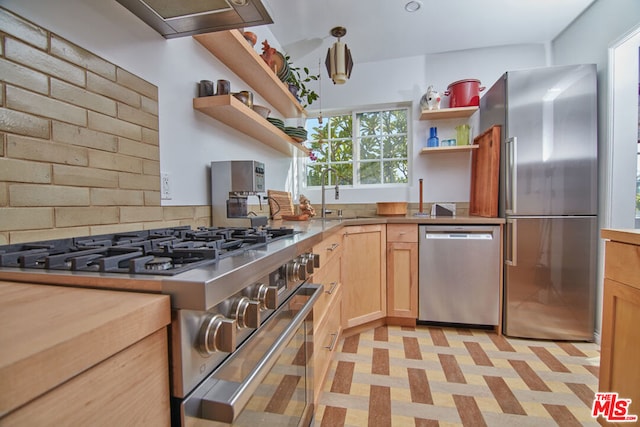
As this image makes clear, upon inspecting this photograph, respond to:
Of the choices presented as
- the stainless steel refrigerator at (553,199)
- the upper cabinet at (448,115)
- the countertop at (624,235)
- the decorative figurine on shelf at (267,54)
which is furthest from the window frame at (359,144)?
the countertop at (624,235)

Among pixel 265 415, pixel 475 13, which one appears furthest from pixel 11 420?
pixel 475 13

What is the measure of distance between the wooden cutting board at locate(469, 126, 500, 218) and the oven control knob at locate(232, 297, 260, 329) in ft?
7.67

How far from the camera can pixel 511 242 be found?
2148mm

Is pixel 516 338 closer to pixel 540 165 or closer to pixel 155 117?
pixel 540 165

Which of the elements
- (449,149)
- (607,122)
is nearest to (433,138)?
(449,149)

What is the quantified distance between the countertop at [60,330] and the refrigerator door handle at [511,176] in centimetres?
239

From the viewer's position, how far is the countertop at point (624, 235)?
42.4 inches

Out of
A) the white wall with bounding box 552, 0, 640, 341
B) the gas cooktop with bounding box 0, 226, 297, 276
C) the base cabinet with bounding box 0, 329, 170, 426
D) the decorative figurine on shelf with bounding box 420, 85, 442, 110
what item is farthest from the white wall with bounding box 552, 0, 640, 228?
the base cabinet with bounding box 0, 329, 170, 426

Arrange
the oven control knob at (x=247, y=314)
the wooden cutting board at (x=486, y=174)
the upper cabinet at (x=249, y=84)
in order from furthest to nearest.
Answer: the wooden cutting board at (x=486, y=174)
the upper cabinet at (x=249, y=84)
the oven control knob at (x=247, y=314)

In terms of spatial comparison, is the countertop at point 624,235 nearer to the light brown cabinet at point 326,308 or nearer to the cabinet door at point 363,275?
the light brown cabinet at point 326,308

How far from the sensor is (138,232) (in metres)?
1.05

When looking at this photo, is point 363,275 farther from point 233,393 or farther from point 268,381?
point 233,393

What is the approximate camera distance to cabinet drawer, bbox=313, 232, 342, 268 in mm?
1417

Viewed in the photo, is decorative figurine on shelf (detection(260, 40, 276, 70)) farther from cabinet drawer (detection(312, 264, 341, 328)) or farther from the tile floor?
the tile floor
